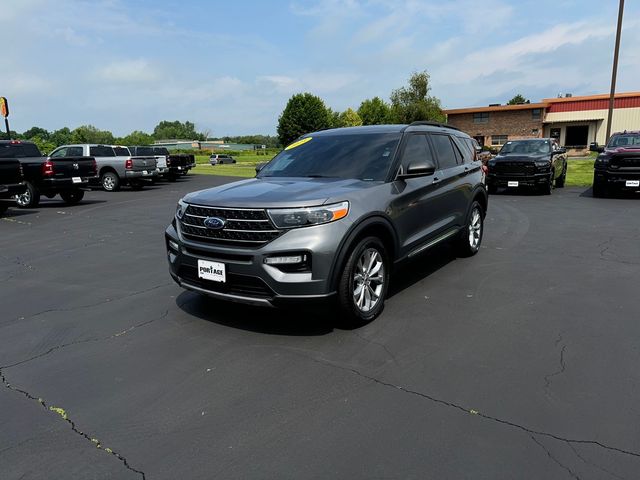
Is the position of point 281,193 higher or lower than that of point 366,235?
higher

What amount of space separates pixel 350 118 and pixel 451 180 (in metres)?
68.6

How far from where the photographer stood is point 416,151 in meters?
5.33

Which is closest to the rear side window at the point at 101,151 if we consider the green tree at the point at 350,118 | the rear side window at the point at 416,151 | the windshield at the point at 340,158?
the windshield at the point at 340,158

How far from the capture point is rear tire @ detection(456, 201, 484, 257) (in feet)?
21.7

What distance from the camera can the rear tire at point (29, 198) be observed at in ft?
45.1

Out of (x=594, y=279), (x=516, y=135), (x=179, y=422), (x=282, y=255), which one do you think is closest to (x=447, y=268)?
(x=594, y=279)

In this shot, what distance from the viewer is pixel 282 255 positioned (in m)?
3.73

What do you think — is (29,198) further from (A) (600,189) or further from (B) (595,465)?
(A) (600,189)

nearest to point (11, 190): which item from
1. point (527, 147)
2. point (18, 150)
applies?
point (18, 150)

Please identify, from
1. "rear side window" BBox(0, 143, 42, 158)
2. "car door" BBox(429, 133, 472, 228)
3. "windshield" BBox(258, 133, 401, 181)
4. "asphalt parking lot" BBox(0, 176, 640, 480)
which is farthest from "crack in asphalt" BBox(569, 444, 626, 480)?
"rear side window" BBox(0, 143, 42, 158)

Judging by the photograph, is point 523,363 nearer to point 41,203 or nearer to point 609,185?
point 609,185

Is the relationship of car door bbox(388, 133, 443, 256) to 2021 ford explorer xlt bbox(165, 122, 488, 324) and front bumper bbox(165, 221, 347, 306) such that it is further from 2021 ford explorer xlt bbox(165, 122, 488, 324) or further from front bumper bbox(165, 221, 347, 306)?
front bumper bbox(165, 221, 347, 306)

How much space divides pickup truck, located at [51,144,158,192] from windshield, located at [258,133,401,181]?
15.6m

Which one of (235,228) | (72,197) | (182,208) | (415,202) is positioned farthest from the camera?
(72,197)
